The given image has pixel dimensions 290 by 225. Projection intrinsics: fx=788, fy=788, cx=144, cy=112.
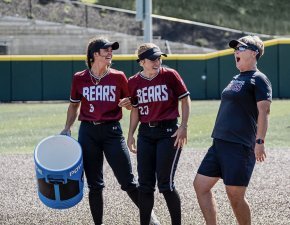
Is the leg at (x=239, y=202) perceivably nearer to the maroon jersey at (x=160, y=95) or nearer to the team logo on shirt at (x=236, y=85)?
the team logo on shirt at (x=236, y=85)

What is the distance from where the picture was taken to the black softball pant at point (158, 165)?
6855 mm

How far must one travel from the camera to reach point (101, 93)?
23.6 feet

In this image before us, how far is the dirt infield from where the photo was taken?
7621mm

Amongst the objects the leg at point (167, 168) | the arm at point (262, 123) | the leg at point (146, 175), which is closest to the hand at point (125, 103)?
the leg at point (146, 175)

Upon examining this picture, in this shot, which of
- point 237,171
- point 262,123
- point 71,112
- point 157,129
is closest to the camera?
point 262,123

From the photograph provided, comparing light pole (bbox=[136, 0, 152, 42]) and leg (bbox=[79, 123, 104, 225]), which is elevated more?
light pole (bbox=[136, 0, 152, 42])

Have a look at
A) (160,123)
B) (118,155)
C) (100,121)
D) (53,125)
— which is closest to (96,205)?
(118,155)

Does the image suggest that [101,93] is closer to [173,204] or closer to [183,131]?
[183,131]

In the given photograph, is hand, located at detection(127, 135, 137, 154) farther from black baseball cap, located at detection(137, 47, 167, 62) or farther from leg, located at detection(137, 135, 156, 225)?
black baseball cap, located at detection(137, 47, 167, 62)

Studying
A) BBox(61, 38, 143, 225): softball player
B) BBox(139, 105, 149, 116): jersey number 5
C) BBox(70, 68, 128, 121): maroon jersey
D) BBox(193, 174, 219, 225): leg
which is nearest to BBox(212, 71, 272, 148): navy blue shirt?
BBox(193, 174, 219, 225): leg

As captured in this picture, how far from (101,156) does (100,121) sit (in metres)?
0.34

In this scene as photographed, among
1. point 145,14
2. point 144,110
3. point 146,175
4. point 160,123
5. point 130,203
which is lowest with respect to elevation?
point 130,203

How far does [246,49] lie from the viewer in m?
6.33

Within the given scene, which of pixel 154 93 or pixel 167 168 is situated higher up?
pixel 154 93
